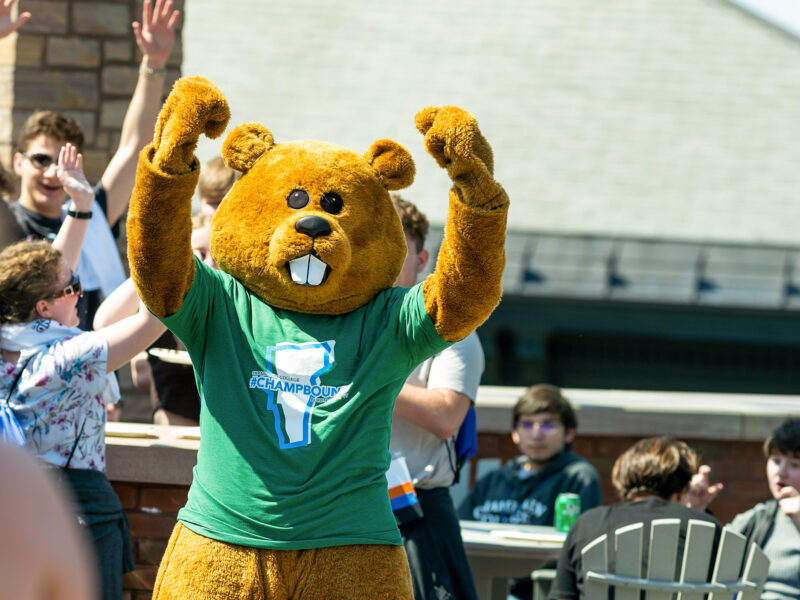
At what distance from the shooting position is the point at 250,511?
9.00ft

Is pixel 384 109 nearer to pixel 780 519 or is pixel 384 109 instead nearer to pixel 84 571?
pixel 780 519

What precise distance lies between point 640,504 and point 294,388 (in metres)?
2.04

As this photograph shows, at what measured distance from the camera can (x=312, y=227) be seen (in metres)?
2.85

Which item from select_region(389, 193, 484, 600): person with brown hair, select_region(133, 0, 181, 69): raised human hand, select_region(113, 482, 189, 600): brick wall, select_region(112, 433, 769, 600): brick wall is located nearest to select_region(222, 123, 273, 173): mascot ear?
select_region(389, 193, 484, 600): person with brown hair

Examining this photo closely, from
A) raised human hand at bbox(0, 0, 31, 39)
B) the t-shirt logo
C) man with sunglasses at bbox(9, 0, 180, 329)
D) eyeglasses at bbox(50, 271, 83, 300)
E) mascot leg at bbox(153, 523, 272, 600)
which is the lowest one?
mascot leg at bbox(153, 523, 272, 600)

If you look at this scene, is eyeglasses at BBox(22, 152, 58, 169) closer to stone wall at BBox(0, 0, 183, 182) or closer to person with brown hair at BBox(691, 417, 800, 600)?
A: stone wall at BBox(0, 0, 183, 182)

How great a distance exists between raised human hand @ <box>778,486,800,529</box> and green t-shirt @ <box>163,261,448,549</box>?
2434mm

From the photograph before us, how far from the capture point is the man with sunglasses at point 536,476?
5.70 metres

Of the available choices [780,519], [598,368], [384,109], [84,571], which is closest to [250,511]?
[84,571]

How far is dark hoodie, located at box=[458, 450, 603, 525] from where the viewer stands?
5691 millimetres

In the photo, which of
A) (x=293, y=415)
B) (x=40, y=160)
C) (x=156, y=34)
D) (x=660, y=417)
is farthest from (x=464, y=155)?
(x=660, y=417)

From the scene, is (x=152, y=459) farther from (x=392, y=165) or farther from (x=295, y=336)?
(x=392, y=165)

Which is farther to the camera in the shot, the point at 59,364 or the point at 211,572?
the point at 59,364

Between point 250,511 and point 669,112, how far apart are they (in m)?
11.9
